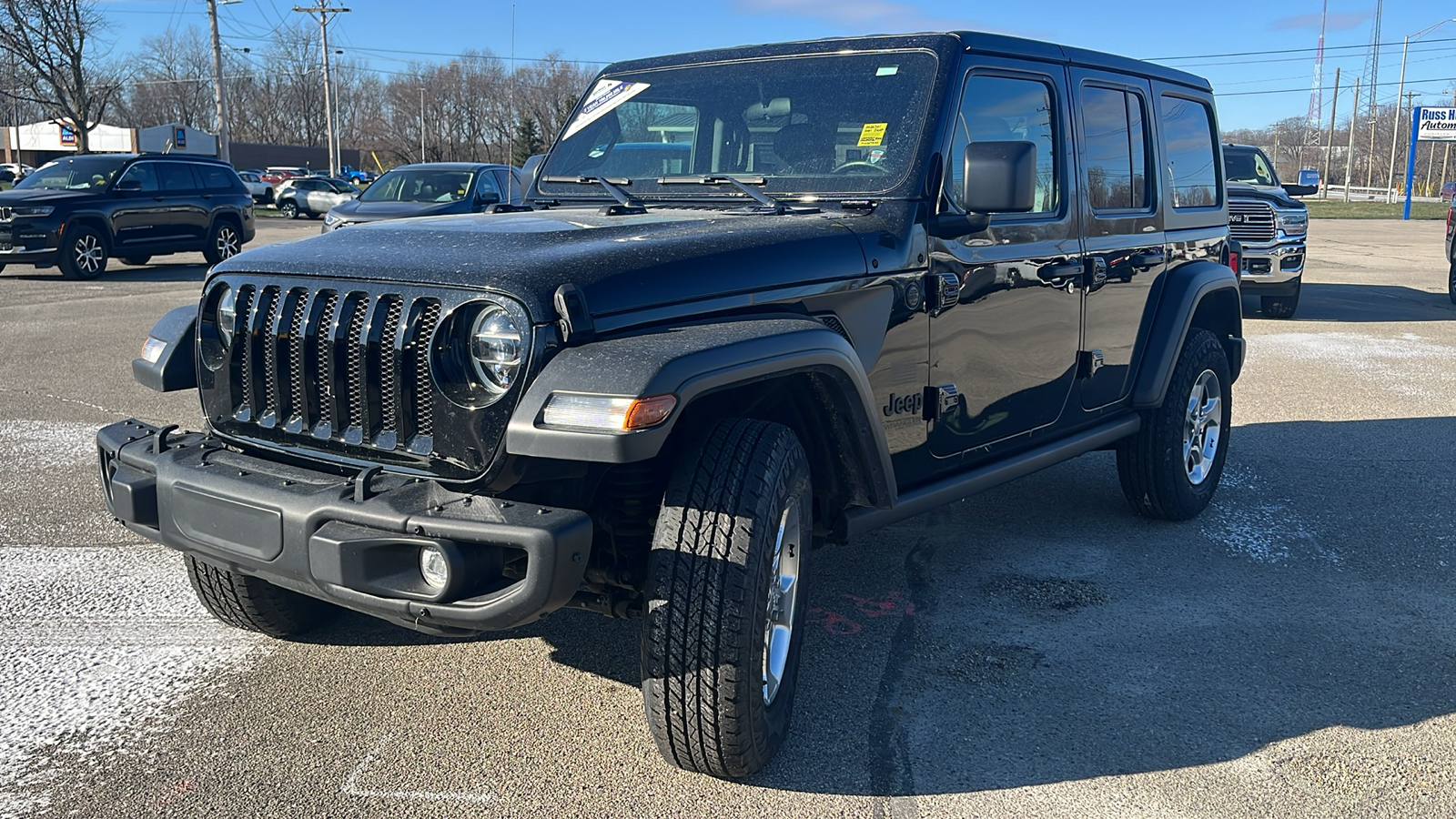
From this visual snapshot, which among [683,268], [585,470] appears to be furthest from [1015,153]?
[585,470]

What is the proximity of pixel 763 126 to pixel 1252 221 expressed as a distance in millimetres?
10171

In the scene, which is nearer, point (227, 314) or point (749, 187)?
point (227, 314)

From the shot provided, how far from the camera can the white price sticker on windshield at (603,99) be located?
453cm

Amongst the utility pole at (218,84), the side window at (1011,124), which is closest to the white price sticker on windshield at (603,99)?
the side window at (1011,124)

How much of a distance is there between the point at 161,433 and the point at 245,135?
112m

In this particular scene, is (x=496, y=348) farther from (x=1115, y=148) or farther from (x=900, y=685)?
(x=1115, y=148)

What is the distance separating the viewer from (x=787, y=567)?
319 cm

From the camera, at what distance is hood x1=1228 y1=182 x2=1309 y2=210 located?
1273 centimetres

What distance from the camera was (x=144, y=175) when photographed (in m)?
16.5

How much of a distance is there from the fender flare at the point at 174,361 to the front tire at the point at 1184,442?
369 cm

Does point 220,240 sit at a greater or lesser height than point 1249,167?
lesser

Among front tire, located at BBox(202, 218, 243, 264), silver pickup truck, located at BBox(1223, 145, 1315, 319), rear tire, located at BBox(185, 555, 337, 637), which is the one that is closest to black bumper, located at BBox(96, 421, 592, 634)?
rear tire, located at BBox(185, 555, 337, 637)

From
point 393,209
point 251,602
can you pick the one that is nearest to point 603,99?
point 251,602

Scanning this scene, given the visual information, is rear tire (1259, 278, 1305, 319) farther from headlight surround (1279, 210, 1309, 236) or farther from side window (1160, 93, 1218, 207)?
side window (1160, 93, 1218, 207)
